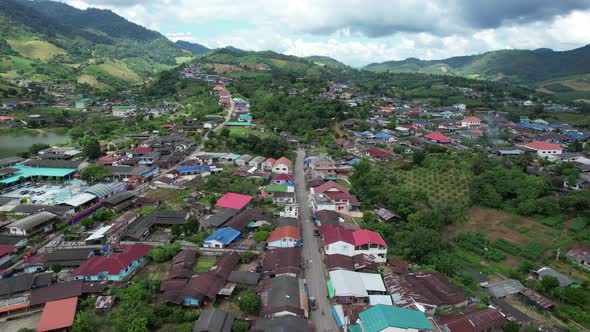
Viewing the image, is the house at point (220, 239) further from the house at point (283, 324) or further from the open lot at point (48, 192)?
the open lot at point (48, 192)

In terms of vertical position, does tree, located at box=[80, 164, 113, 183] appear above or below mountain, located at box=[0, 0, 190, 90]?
below

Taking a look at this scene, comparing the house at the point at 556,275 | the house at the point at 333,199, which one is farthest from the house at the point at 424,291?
the house at the point at 333,199

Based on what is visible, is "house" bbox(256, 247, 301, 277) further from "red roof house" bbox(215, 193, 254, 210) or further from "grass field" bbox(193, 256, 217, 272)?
"red roof house" bbox(215, 193, 254, 210)

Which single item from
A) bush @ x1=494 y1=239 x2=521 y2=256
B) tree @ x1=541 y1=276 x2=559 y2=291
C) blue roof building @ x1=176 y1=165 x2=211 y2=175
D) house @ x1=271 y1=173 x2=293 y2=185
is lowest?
bush @ x1=494 y1=239 x2=521 y2=256

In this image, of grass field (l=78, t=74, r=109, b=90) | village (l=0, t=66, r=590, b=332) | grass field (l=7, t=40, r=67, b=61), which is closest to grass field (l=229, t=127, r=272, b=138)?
village (l=0, t=66, r=590, b=332)

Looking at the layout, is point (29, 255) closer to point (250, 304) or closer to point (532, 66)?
point (250, 304)

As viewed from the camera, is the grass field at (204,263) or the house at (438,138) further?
the house at (438,138)
